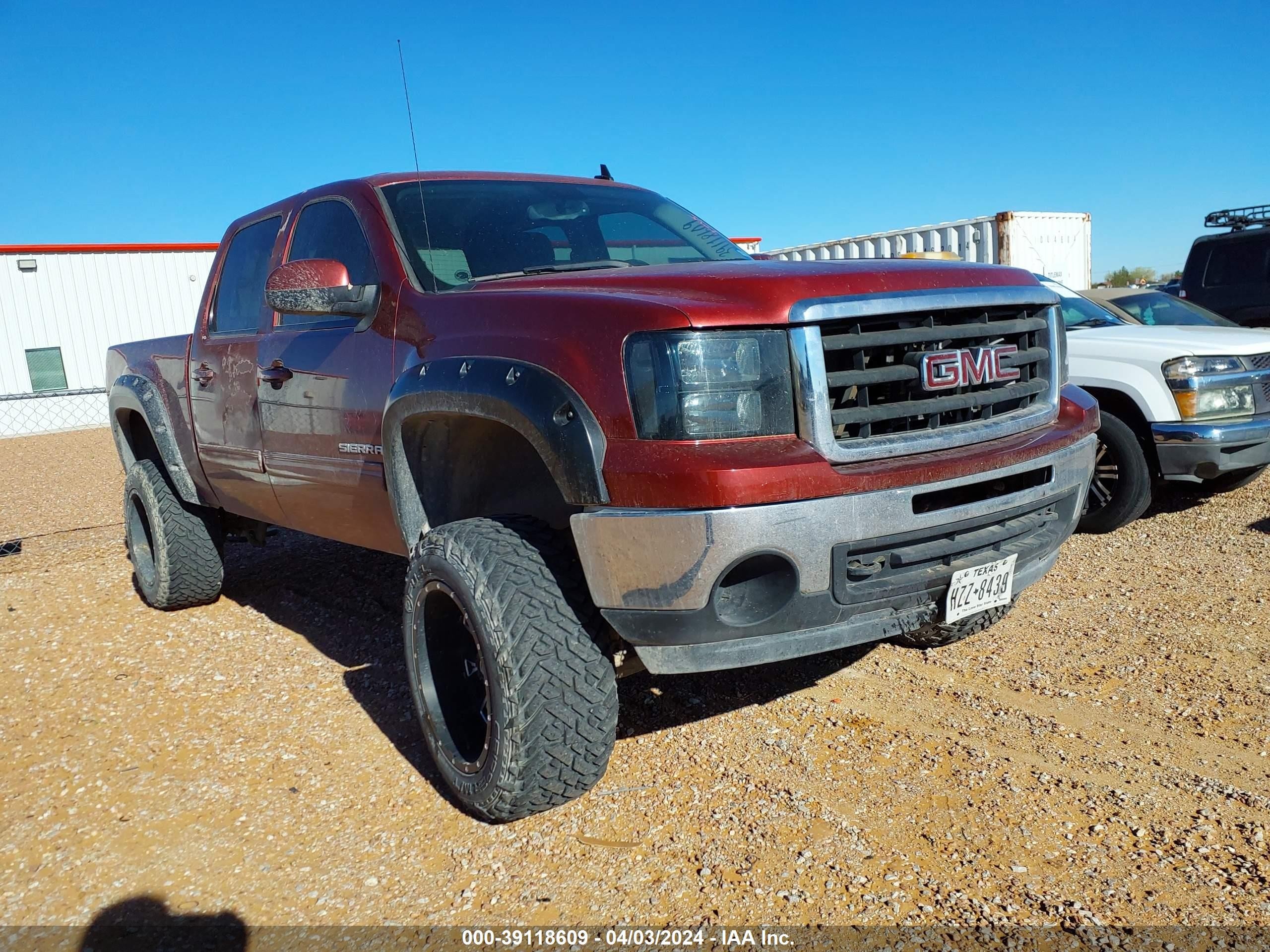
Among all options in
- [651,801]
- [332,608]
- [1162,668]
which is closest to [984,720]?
[1162,668]

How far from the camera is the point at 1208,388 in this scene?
5434 millimetres

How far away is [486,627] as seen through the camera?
248cm

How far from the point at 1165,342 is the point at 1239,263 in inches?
252

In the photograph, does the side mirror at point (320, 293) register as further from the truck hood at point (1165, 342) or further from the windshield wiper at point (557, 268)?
the truck hood at point (1165, 342)

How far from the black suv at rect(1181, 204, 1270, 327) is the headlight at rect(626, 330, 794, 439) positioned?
418 inches

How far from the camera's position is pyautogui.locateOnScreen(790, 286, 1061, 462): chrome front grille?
2.29m

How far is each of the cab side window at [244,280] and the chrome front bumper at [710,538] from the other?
Result: 2.47 meters

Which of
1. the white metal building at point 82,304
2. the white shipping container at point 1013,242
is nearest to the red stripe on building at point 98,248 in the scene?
Result: the white metal building at point 82,304

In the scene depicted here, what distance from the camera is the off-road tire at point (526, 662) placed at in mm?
2449

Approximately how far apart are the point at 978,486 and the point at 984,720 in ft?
3.36

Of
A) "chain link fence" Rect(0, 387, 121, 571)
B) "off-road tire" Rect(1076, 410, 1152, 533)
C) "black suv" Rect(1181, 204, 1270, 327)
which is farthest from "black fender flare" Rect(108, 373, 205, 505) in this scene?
"black suv" Rect(1181, 204, 1270, 327)

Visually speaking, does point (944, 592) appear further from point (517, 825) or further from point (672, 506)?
point (517, 825)

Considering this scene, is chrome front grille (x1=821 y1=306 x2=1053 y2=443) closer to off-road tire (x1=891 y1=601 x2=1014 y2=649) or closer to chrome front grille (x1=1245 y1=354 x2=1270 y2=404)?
off-road tire (x1=891 y1=601 x2=1014 y2=649)

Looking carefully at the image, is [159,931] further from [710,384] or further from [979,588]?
[979,588]
